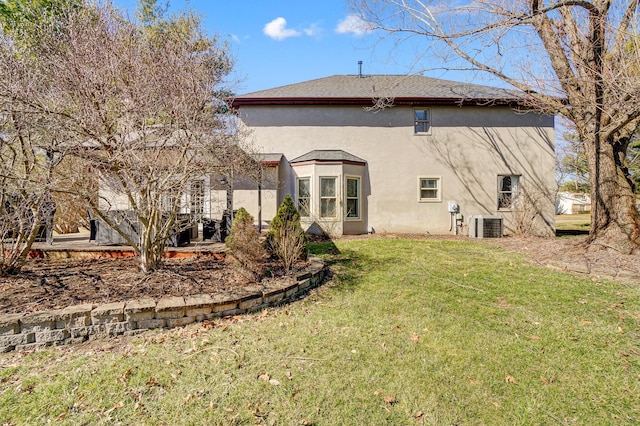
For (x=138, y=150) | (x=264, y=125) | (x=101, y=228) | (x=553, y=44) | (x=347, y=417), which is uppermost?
(x=553, y=44)

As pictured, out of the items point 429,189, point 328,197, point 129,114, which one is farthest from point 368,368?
point 429,189

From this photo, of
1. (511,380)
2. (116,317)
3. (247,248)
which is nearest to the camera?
(511,380)

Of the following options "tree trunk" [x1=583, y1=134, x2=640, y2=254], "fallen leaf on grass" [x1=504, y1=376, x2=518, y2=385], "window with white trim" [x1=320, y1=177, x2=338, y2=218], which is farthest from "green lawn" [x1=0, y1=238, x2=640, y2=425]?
"window with white trim" [x1=320, y1=177, x2=338, y2=218]

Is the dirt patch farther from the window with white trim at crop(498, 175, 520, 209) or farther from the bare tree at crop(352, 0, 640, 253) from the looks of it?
the window with white trim at crop(498, 175, 520, 209)

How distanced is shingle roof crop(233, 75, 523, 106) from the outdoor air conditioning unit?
4242 millimetres

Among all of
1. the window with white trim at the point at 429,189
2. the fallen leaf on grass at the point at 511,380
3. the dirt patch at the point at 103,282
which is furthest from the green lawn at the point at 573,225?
the dirt patch at the point at 103,282

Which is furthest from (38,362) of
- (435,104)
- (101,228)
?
(435,104)

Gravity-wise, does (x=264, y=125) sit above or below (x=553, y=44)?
below

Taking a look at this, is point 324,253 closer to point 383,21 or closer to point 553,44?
point 383,21

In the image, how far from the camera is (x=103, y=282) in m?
4.47

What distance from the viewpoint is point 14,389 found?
2.64 meters

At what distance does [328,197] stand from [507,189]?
7208 millimetres

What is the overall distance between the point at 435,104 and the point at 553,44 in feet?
15.2

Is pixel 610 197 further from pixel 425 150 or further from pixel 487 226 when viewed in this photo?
pixel 425 150
